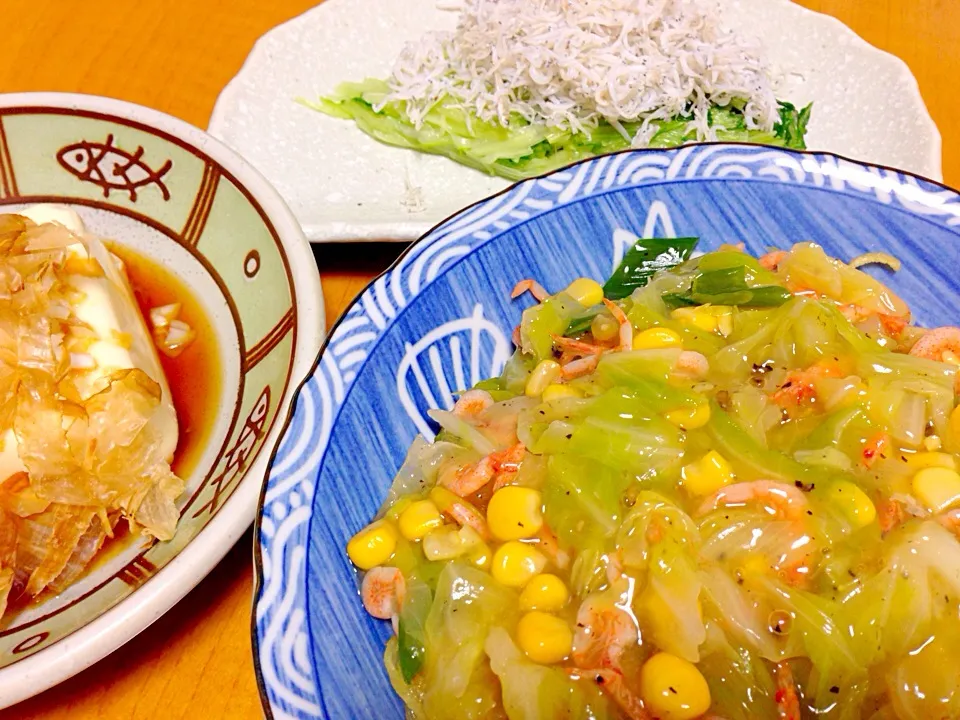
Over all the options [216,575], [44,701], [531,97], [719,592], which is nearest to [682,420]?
[719,592]

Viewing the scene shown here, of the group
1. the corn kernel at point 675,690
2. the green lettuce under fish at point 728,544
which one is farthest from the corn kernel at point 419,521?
the corn kernel at point 675,690

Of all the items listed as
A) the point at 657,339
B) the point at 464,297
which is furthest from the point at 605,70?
the point at 657,339

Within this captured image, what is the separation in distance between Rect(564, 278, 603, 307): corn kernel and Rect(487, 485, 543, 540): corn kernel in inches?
21.7

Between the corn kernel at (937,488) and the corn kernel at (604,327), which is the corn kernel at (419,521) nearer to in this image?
the corn kernel at (604,327)

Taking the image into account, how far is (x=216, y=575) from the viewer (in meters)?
1.66

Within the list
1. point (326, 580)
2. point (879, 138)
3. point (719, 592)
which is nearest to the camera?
point (719, 592)

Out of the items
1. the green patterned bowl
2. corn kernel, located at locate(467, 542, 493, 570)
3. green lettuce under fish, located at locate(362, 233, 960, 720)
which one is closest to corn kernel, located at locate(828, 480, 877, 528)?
green lettuce under fish, located at locate(362, 233, 960, 720)

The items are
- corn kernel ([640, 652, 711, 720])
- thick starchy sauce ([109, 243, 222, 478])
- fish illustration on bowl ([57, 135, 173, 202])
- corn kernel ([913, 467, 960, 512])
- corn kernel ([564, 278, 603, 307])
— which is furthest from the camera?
fish illustration on bowl ([57, 135, 173, 202])

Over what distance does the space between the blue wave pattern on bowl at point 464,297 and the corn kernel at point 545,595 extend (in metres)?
0.28

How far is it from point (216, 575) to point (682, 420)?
3.61ft

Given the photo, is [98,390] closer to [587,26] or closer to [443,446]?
[443,446]

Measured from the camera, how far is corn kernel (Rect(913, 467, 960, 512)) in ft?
4.01

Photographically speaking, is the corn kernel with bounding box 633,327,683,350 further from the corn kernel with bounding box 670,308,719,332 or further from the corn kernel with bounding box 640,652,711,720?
the corn kernel with bounding box 640,652,711,720

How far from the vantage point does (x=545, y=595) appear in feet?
4.05
